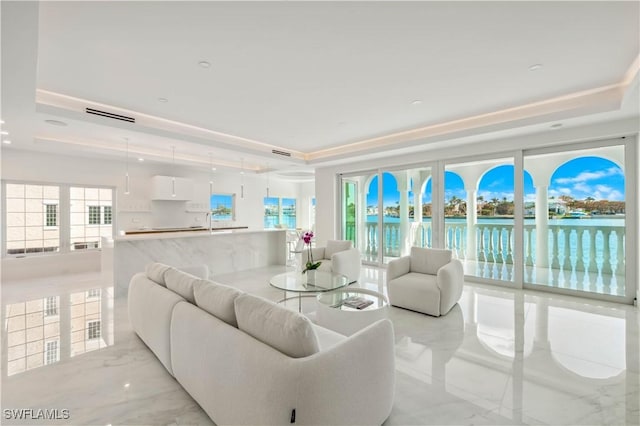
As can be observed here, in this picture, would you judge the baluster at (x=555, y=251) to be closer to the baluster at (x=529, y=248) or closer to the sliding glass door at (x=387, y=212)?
the baluster at (x=529, y=248)

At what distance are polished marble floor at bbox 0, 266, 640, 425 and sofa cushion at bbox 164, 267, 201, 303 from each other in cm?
65

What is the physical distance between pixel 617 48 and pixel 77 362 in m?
5.48

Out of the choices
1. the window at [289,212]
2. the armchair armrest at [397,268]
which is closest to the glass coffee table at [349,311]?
the armchair armrest at [397,268]

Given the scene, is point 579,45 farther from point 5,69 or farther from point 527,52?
point 5,69

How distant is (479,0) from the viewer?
196 centimetres

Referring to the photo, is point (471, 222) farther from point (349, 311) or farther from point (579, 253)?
point (349, 311)

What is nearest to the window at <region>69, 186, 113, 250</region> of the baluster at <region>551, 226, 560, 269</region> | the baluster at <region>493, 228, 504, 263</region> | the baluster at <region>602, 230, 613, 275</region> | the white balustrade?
the white balustrade

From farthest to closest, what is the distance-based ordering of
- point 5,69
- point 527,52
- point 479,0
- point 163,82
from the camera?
point 163,82, point 527,52, point 5,69, point 479,0

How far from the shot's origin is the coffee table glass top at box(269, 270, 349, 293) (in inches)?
120

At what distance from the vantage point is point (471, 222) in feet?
17.5

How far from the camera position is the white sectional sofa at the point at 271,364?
4.09ft

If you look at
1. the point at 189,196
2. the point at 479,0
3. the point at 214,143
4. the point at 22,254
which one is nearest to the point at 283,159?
the point at 214,143

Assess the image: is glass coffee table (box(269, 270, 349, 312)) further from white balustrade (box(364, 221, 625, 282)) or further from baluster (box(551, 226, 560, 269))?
baluster (box(551, 226, 560, 269))

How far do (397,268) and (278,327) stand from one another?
2.90 metres
